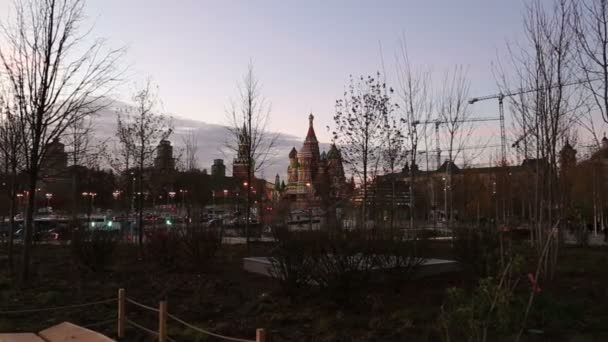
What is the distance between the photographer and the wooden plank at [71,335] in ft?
21.9

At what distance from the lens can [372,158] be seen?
2045cm

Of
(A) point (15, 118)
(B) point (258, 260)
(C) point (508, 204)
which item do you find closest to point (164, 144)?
(A) point (15, 118)

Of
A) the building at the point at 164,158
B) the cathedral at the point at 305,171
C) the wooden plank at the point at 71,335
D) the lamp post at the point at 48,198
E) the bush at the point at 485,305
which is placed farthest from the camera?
the lamp post at the point at 48,198

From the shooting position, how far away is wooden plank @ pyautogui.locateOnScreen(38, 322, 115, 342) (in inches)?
263

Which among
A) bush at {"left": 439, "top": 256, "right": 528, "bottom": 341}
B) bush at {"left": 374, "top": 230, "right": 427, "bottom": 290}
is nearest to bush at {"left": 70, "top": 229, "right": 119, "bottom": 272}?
bush at {"left": 374, "top": 230, "right": 427, "bottom": 290}

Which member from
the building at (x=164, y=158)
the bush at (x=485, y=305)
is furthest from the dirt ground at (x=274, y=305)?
the building at (x=164, y=158)

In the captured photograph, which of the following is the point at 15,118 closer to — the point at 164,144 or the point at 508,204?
the point at 164,144

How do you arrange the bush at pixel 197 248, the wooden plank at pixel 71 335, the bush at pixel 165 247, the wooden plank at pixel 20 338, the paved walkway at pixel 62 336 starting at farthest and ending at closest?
the bush at pixel 165 247 → the bush at pixel 197 248 → the wooden plank at pixel 20 338 → the paved walkway at pixel 62 336 → the wooden plank at pixel 71 335

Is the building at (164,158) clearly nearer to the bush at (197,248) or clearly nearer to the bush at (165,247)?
the bush at (165,247)

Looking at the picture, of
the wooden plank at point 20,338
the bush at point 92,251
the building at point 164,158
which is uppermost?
the building at point 164,158

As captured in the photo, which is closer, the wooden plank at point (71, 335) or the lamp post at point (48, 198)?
the wooden plank at point (71, 335)

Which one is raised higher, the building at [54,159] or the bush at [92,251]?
the building at [54,159]

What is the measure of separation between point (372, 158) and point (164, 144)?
7995mm

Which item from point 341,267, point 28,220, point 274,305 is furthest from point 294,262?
point 28,220
